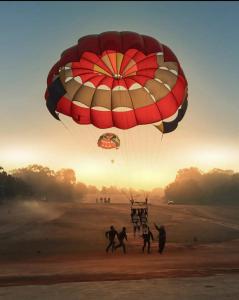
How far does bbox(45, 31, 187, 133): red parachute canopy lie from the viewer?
21.7 metres

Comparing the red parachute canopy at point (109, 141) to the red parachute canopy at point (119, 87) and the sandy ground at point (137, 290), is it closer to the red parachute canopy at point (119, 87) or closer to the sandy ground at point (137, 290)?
the red parachute canopy at point (119, 87)

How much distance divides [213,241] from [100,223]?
12.1 meters

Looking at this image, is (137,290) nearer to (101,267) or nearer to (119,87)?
(101,267)

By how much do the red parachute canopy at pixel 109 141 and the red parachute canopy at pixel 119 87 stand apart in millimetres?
3542

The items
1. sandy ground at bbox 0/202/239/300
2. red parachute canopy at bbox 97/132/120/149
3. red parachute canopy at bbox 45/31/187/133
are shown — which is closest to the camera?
sandy ground at bbox 0/202/239/300

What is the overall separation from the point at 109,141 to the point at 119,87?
16.7ft

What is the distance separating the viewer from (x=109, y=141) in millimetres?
27812

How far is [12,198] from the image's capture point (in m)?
107

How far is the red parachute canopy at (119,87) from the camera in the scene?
21.7 m

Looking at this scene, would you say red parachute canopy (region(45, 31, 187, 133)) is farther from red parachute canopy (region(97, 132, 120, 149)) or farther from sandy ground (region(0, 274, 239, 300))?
sandy ground (region(0, 274, 239, 300))

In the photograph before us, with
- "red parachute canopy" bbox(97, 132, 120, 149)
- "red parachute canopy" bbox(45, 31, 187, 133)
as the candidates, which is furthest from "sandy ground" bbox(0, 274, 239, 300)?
"red parachute canopy" bbox(97, 132, 120, 149)

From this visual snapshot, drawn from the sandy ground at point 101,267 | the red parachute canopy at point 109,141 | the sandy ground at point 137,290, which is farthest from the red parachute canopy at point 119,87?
the sandy ground at point 137,290

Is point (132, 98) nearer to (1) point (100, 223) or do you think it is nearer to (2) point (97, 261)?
(2) point (97, 261)

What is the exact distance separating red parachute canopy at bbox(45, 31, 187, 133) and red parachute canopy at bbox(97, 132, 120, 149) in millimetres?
3542
